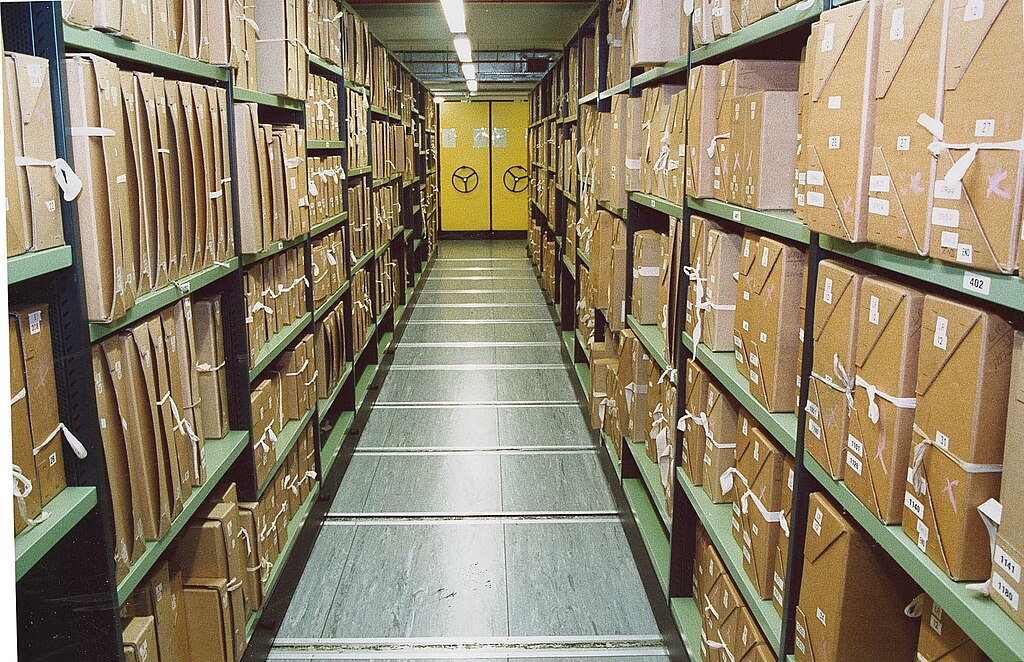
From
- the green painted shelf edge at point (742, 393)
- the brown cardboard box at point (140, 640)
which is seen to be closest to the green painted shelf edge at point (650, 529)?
the green painted shelf edge at point (742, 393)

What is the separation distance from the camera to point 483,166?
1509 centimetres

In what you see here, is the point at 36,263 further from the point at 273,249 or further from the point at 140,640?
the point at 273,249

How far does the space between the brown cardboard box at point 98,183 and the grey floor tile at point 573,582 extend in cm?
185

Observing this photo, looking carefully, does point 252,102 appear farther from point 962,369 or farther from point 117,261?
point 962,369

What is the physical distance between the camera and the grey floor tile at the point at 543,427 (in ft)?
15.5

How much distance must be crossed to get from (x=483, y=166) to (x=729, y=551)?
43.9 ft

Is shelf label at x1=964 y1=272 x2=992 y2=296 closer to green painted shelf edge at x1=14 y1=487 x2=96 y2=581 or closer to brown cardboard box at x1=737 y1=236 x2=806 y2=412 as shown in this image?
brown cardboard box at x1=737 y1=236 x2=806 y2=412

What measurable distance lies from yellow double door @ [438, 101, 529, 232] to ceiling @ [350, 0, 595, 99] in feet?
3.77

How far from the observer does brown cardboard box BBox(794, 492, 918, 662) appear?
60.4 inches

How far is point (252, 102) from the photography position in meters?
2.81

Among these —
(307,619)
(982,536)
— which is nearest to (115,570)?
(307,619)

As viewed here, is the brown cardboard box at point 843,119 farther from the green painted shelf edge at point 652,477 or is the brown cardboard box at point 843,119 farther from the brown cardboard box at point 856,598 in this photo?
the green painted shelf edge at point 652,477

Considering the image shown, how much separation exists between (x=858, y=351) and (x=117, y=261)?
1428mm

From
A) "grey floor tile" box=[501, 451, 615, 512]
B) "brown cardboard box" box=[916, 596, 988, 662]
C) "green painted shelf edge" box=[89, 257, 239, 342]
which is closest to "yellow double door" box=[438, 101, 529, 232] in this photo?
"grey floor tile" box=[501, 451, 615, 512]
